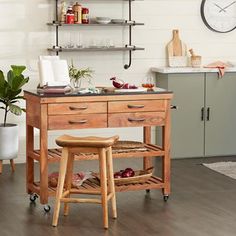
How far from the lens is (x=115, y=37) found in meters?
8.12

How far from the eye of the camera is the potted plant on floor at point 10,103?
712 centimetres

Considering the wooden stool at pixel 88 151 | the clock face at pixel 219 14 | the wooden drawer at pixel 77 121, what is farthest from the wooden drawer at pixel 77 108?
the clock face at pixel 219 14

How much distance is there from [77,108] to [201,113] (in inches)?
109

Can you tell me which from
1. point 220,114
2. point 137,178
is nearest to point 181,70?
point 220,114

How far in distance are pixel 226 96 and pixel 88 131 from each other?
162 centimetres

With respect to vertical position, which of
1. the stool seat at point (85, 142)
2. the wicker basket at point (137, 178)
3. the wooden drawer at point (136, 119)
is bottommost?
the wicker basket at point (137, 178)

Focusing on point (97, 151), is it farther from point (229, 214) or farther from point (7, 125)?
point (7, 125)

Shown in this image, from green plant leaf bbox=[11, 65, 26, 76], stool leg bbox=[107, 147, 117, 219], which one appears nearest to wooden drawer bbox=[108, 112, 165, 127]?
stool leg bbox=[107, 147, 117, 219]

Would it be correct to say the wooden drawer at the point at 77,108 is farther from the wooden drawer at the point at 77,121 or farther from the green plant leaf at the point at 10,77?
the green plant leaf at the point at 10,77

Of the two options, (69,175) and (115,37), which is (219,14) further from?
(69,175)

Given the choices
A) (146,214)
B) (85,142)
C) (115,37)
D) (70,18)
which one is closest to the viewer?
(85,142)

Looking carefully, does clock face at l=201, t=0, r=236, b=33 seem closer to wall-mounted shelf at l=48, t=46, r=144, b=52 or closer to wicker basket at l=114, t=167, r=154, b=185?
wall-mounted shelf at l=48, t=46, r=144, b=52

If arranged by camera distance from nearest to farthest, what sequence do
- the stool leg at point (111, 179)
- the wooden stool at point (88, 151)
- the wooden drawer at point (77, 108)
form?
the wooden stool at point (88, 151)
the stool leg at point (111, 179)
the wooden drawer at point (77, 108)

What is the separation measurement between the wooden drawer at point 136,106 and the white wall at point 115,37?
2109mm
